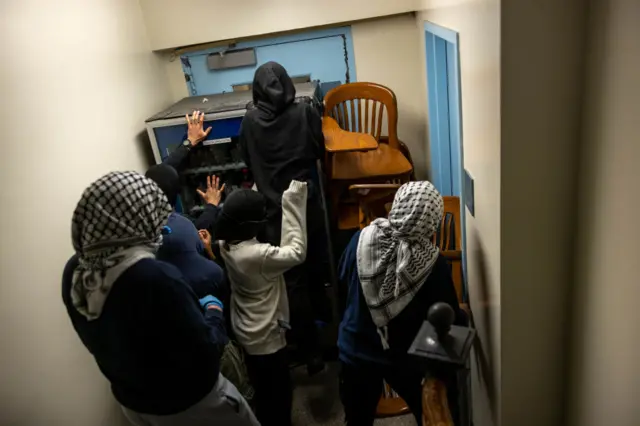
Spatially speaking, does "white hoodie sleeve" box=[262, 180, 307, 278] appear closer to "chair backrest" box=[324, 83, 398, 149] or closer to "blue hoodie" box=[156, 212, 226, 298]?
"blue hoodie" box=[156, 212, 226, 298]

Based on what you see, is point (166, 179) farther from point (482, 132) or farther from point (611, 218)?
point (611, 218)

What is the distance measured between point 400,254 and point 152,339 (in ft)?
2.51

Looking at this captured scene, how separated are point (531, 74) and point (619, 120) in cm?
23

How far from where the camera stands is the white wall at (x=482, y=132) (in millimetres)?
1184

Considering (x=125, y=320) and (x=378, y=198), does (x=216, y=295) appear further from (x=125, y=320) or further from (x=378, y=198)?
(x=378, y=198)

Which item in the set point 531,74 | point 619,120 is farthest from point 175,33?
point 619,120

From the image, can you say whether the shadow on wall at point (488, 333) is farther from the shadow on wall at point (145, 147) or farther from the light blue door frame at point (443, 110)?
the shadow on wall at point (145, 147)

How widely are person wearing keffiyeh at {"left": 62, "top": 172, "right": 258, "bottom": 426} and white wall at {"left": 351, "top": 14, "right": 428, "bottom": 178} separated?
217cm

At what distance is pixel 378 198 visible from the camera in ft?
6.86

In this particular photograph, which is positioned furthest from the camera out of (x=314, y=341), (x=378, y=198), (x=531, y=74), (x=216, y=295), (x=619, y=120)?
(x=314, y=341)

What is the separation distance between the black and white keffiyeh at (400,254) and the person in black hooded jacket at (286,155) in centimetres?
86

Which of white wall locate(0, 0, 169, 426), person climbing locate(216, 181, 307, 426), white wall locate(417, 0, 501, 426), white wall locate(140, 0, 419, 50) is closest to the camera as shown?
white wall locate(417, 0, 501, 426)

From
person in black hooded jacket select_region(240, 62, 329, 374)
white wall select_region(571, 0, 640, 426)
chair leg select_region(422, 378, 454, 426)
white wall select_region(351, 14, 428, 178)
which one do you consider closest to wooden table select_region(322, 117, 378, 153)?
person in black hooded jacket select_region(240, 62, 329, 374)

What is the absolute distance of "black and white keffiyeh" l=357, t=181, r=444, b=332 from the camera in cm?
148
